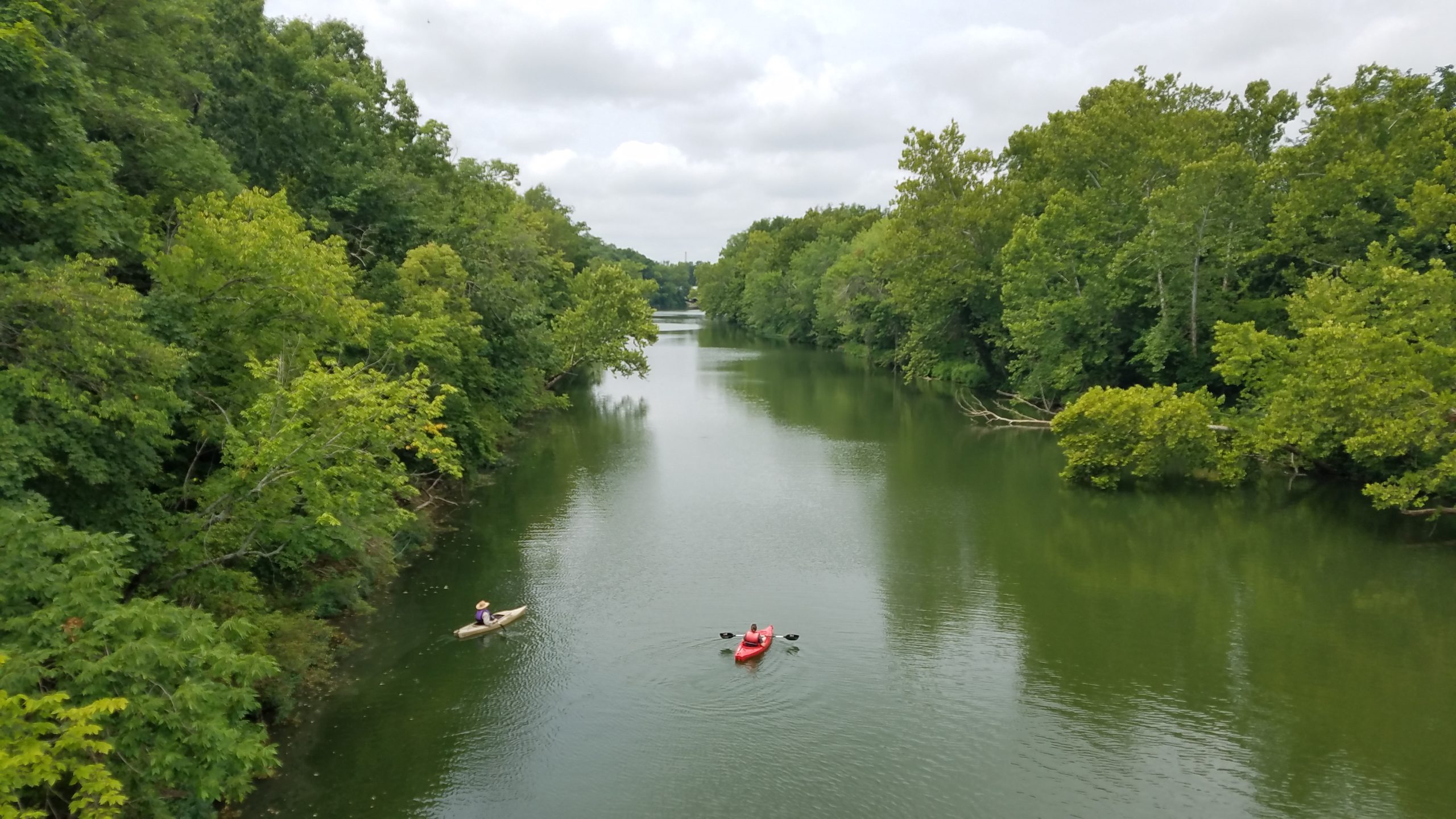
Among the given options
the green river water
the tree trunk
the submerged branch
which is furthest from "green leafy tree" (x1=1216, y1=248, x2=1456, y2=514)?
the submerged branch

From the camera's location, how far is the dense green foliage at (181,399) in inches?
339

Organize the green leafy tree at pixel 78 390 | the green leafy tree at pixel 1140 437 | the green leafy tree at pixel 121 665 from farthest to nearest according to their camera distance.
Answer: the green leafy tree at pixel 1140 437 → the green leafy tree at pixel 78 390 → the green leafy tree at pixel 121 665

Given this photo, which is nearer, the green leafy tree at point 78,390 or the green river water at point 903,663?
the green leafy tree at point 78,390

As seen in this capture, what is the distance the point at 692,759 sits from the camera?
12281 mm

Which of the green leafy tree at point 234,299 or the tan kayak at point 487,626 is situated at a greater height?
the green leafy tree at point 234,299

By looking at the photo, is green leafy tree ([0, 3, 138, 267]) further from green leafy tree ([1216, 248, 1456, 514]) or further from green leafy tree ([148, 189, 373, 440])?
green leafy tree ([1216, 248, 1456, 514])

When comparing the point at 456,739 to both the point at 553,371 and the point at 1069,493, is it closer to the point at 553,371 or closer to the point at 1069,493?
the point at 1069,493

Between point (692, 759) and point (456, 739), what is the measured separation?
350 cm

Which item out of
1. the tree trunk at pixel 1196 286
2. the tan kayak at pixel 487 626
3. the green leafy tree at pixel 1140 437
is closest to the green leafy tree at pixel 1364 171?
the tree trunk at pixel 1196 286

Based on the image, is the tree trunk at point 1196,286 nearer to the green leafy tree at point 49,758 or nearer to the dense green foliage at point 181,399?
the dense green foliage at point 181,399

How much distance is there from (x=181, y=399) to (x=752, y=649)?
9500 mm

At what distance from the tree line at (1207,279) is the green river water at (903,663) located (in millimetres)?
2087

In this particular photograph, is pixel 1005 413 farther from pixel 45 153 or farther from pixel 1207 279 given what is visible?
pixel 45 153

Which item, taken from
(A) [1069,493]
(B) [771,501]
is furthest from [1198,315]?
(B) [771,501]
